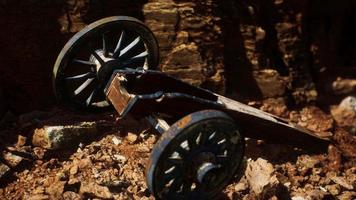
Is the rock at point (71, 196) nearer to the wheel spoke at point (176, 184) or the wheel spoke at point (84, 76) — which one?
the wheel spoke at point (176, 184)

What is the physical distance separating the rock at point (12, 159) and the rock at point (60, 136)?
34 centimetres

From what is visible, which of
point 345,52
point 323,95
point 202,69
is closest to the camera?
point 202,69

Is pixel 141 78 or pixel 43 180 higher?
pixel 141 78

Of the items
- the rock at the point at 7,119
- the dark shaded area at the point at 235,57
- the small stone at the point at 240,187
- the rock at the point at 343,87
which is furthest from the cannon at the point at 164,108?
the rock at the point at 343,87

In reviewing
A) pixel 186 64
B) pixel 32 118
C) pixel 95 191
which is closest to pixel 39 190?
pixel 95 191

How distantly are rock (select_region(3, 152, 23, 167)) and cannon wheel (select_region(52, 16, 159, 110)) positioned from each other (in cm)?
89

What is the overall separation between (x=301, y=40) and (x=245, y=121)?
2.70 metres

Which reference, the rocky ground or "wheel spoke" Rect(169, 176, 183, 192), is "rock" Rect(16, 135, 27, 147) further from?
"wheel spoke" Rect(169, 176, 183, 192)

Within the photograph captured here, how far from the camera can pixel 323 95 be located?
907 centimetres

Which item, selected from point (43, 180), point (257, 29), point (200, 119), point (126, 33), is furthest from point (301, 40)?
point (43, 180)

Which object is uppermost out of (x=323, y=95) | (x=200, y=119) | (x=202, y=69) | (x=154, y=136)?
(x=200, y=119)

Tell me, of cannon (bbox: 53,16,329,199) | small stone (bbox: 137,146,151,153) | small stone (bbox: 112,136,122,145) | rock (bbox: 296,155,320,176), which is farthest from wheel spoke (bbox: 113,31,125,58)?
rock (bbox: 296,155,320,176)

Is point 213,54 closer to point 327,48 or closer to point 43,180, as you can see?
point 327,48

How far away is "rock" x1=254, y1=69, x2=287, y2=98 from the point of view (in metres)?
8.15
